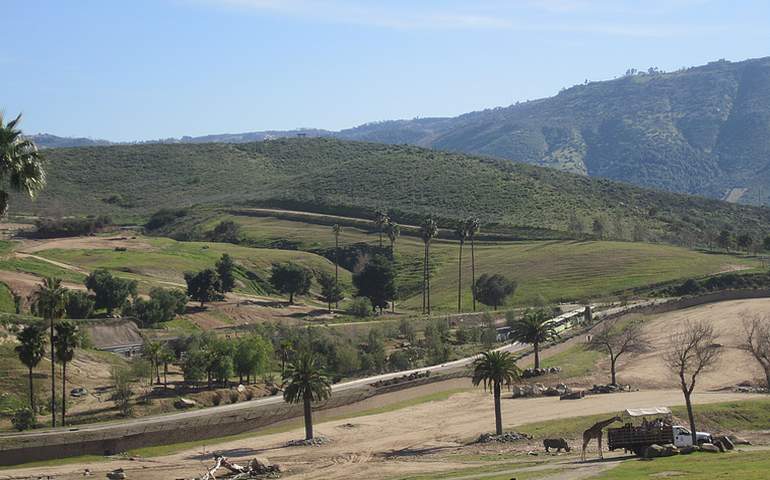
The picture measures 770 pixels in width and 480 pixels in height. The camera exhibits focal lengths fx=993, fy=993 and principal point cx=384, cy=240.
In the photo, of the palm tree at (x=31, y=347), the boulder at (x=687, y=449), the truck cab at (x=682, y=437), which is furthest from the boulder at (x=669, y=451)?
the palm tree at (x=31, y=347)

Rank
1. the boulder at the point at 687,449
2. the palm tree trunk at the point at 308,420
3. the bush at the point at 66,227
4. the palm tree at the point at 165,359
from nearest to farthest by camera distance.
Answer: the boulder at the point at 687,449
the palm tree trunk at the point at 308,420
the palm tree at the point at 165,359
the bush at the point at 66,227

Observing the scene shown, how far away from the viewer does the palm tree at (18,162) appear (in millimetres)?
38250

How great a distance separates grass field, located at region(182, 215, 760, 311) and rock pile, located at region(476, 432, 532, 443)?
2989 inches

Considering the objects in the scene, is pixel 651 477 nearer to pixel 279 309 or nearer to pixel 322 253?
pixel 279 309

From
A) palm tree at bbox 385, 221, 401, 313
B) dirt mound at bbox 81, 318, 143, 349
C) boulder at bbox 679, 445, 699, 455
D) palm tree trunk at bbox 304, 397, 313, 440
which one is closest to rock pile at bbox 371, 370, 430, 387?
palm tree trunk at bbox 304, 397, 313, 440

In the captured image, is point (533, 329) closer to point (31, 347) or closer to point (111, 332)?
point (31, 347)

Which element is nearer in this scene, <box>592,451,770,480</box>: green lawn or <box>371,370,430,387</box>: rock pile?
<box>592,451,770,480</box>: green lawn

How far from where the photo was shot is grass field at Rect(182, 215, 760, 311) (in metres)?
142

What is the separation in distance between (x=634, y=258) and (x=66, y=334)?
104m

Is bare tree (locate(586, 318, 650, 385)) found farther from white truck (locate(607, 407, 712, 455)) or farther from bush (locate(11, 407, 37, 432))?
bush (locate(11, 407, 37, 432))

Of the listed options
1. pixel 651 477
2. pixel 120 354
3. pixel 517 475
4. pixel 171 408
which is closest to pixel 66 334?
pixel 171 408

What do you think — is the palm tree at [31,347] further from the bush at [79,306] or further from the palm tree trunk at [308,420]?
the bush at [79,306]

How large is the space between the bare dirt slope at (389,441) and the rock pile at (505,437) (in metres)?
1.26

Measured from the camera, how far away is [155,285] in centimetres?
13188
